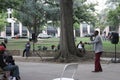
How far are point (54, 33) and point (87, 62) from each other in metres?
110

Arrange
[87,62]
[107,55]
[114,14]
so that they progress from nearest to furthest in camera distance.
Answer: [87,62] → [107,55] → [114,14]

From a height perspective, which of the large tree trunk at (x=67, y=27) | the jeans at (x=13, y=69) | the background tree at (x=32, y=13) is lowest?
the jeans at (x=13, y=69)

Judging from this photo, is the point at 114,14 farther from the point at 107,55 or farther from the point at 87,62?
the point at 87,62

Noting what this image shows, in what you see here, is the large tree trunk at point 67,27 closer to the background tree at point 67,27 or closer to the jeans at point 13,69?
the background tree at point 67,27

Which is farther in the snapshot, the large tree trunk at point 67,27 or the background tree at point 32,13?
the background tree at point 32,13

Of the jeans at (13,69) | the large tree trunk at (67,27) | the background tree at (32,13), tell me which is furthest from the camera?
the background tree at (32,13)

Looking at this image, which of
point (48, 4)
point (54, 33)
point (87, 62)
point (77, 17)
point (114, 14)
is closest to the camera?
point (87, 62)

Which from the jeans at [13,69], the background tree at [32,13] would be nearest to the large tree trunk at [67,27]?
the jeans at [13,69]

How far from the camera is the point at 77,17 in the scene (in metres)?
65.6

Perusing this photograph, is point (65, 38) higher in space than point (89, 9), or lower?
lower

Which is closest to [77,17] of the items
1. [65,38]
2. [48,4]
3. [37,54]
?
[48,4]

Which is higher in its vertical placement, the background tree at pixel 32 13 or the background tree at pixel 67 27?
the background tree at pixel 32 13

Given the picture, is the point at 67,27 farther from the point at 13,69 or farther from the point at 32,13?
the point at 32,13

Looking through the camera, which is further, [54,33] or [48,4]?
[54,33]
